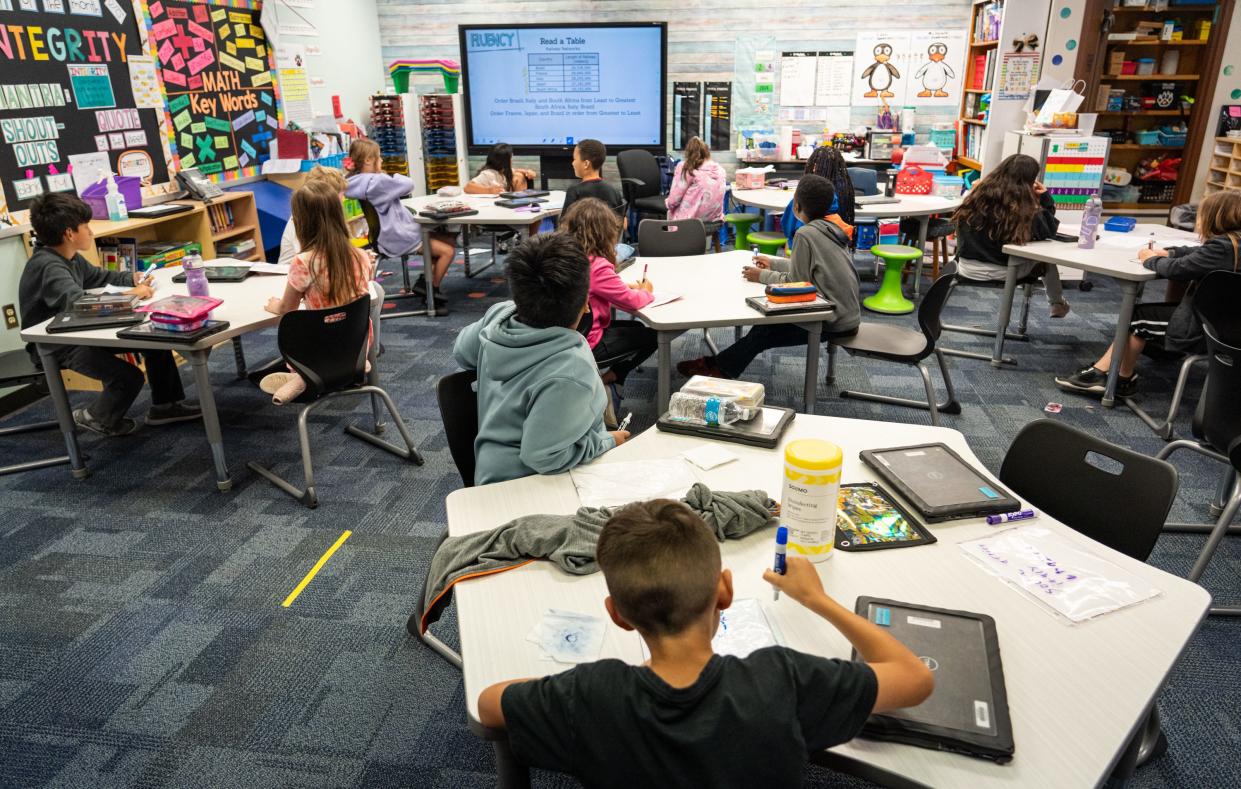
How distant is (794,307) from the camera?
3.24 m

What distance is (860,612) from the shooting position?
1.39 m

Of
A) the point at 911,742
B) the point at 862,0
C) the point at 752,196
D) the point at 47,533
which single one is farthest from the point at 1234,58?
the point at 47,533

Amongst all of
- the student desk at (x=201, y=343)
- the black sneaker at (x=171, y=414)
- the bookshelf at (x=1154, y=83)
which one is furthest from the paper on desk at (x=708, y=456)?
the bookshelf at (x=1154, y=83)

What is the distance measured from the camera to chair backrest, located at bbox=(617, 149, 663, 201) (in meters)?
7.01

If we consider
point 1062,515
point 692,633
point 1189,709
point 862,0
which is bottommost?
point 1189,709

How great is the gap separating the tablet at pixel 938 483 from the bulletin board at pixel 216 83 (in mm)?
5279

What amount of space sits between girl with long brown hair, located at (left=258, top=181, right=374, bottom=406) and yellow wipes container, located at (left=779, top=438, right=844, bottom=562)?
2.18m

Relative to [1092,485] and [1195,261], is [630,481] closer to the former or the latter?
[1092,485]

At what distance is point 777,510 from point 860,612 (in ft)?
1.13

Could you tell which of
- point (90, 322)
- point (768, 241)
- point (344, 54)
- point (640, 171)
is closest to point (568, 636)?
point (90, 322)

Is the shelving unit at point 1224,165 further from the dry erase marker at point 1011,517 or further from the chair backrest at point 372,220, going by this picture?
the chair backrest at point 372,220

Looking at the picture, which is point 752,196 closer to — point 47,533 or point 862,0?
point 862,0

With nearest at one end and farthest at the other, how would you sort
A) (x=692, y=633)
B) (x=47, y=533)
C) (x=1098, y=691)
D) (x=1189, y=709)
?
(x=692, y=633), (x=1098, y=691), (x=1189, y=709), (x=47, y=533)

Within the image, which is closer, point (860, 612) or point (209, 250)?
point (860, 612)
